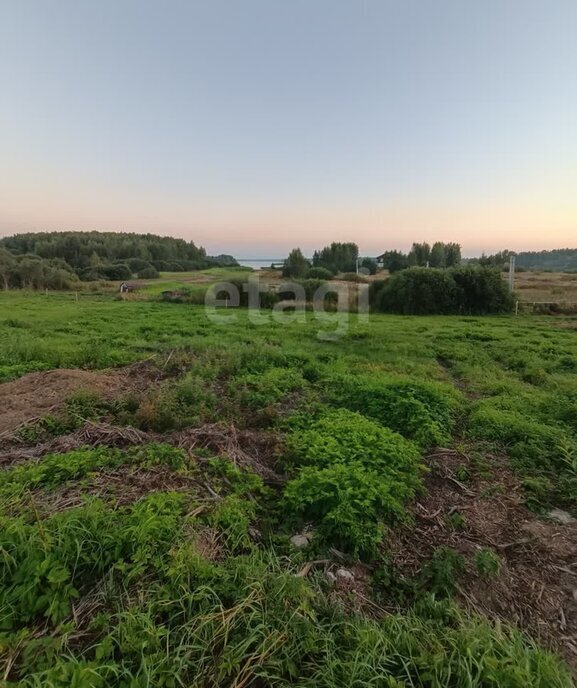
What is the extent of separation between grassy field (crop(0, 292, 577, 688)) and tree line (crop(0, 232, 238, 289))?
37.1m

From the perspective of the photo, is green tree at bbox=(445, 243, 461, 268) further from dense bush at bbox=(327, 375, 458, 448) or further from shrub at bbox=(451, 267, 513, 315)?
dense bush at bbox=(327, 375, 458, 448)

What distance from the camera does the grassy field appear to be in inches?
69.1

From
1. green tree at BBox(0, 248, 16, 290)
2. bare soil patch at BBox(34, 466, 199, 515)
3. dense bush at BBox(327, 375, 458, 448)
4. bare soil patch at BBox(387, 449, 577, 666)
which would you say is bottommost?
bare soil patch at BBox(387, 449, 577, 666)

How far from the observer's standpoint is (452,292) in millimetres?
21328

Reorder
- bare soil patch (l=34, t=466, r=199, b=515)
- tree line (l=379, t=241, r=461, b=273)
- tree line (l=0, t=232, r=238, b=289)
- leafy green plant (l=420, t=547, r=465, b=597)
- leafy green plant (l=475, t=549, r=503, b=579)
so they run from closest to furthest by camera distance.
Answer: leafy green plant (l=420, t=547, r=465, b=597), leafy green plant (l=475, t=549, r=503, b=579), bare soil patch (l=34, t=466, r=199, b=515), tree line (l=0, t=232, r=238, b=289), tree line (l=379, t=241, r=461, b=273)

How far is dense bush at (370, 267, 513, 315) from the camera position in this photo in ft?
68.2

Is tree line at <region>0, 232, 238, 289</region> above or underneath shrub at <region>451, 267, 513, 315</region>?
above

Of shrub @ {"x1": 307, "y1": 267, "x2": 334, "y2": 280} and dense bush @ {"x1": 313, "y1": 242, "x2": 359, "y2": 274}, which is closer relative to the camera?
shrub @ {"x1": 307, "y1": 267, "x2": 334, "y2": 280}

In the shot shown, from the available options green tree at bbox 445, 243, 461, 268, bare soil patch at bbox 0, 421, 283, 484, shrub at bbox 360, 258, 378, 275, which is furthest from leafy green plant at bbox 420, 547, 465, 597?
shrub at bbox 360, 258, 378, 275

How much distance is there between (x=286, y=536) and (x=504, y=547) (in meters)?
1.79

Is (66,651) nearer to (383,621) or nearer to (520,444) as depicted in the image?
(383,621)

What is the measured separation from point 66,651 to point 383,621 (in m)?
1.69

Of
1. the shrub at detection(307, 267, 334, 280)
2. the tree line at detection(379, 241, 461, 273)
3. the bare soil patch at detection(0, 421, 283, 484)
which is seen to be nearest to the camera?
the bare soil patch at detection(0, 421, 283, 484)

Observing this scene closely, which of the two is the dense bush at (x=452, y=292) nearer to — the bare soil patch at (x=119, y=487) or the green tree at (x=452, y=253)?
the bare soil patch at (x=119, y=487)
